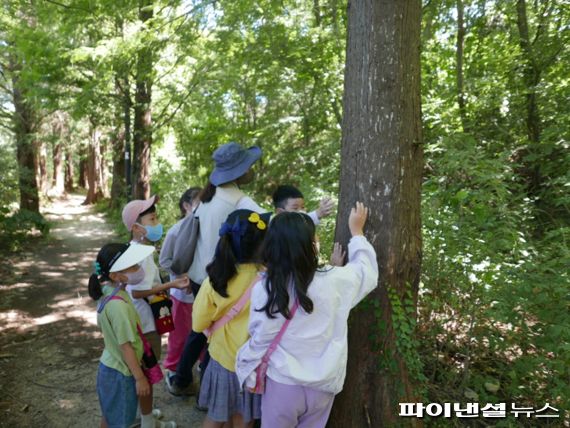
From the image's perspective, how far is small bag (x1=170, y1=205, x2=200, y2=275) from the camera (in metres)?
3.21

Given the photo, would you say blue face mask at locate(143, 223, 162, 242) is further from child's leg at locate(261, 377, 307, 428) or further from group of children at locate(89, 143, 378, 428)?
child's leg at locate(261, 377, 307, 428)

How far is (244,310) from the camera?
2469 mm

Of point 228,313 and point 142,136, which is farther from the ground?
point 142,136

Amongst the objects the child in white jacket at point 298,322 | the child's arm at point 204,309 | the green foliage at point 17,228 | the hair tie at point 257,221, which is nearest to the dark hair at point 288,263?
the child in white jacket at point 298,322

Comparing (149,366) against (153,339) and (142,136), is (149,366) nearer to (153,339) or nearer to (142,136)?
(153,339)

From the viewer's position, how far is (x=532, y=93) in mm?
6441

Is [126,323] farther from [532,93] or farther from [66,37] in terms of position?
[66,37]

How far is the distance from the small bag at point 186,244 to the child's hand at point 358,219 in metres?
1.29

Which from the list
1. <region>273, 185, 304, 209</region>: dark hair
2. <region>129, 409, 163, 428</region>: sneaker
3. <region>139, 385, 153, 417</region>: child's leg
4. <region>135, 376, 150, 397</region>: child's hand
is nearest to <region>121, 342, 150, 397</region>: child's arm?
<region>135, 376, 150, 397</region>: child's hand

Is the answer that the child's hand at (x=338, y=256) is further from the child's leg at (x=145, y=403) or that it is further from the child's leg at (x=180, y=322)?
the child's leg at (x=180, y=322)

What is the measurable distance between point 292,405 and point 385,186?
1417 mm

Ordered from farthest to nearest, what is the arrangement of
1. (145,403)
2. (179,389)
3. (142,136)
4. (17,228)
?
(142,136)
(17,228)
(179,389)
(145,403)

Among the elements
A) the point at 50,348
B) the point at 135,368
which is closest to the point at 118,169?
the point at 50,348

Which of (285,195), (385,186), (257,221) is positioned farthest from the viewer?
(285,195)
